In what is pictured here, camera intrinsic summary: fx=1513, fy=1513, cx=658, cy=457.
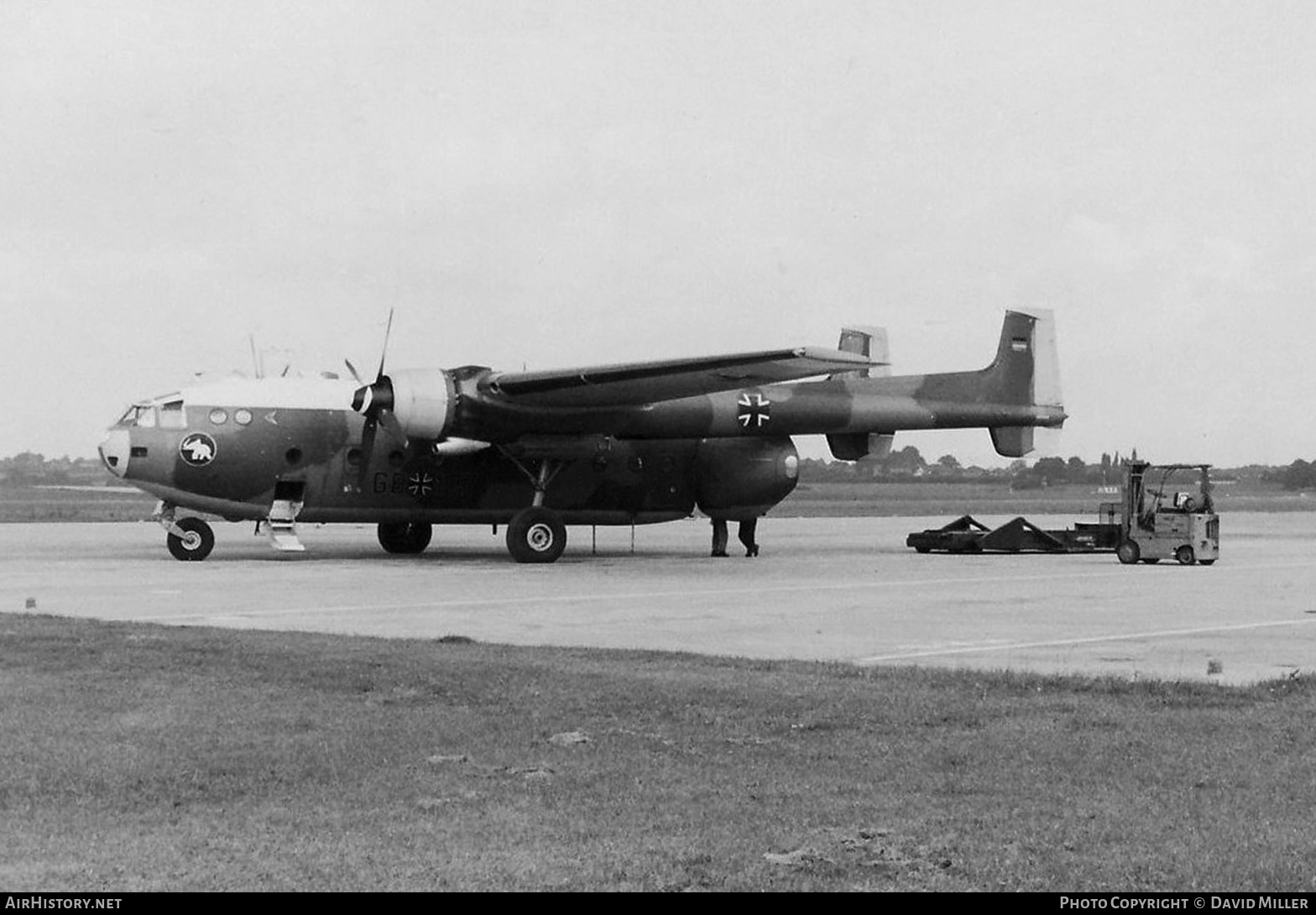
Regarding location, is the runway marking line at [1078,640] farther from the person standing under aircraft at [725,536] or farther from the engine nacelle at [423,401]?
the person standing under aircraft at [725,536]

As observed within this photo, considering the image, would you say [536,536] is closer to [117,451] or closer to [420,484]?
[420,484]

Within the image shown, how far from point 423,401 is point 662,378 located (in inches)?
168

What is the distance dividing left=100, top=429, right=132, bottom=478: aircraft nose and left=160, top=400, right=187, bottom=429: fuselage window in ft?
2.28

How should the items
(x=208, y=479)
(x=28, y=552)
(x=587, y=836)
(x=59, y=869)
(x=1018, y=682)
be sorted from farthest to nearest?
(x=28, y=552)
(x=208, y=479)
(x=1018, y=682)
(x=587, y=836)
(x=59, y=869)

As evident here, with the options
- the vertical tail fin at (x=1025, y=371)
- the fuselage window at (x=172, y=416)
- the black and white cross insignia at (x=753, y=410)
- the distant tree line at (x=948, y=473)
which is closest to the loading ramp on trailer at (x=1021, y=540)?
the vertical tail fin at (x=1025, y=371)

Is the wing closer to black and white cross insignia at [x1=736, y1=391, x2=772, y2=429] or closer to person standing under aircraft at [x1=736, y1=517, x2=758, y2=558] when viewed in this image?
black and white cross insignia at [x1=736, y1=391, x2=772, y2=429]

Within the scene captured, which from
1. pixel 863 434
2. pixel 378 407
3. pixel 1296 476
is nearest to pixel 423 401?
pixel 378 407

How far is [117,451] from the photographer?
2731 centimetres

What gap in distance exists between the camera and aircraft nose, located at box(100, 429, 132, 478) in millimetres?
27297
